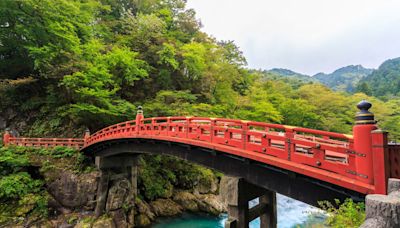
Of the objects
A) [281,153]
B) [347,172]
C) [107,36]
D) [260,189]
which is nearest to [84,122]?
[107,36]

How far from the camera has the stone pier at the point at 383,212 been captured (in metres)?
2.31

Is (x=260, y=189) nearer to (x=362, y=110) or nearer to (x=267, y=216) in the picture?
(x=267, y=216)

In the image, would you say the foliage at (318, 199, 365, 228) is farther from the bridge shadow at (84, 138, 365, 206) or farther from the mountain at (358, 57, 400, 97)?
the mountain at (358, 57, 400, 97)

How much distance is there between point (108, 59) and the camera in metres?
16.4

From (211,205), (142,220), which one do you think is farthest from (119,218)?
(211,205)

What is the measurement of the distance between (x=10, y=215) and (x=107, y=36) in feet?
52.8

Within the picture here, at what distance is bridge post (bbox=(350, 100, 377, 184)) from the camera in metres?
3.43

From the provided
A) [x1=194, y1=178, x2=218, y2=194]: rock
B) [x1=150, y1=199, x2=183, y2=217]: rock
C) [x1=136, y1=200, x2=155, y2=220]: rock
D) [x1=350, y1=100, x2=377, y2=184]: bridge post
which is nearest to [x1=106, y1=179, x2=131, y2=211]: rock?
[x1=136, y1=200, x2=155, y2=220]: rock

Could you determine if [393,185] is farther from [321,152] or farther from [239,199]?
[239,199]

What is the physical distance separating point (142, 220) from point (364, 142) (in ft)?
41.4

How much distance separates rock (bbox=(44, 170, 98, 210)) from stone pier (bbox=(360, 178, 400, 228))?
1316 centimetres

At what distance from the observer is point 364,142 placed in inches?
137

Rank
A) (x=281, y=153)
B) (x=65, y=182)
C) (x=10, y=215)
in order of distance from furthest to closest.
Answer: (x=65, y=182), (x=10, y=215), (x=281, y=153)

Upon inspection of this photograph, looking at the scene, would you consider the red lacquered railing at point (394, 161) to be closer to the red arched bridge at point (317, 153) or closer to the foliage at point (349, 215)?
the red arched bridge at point (317, 153)
